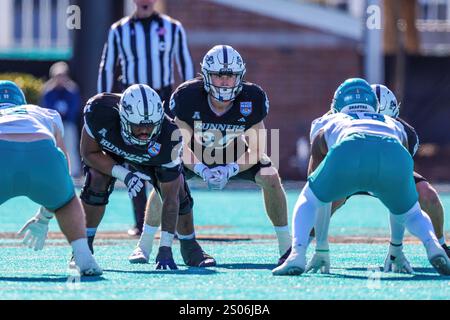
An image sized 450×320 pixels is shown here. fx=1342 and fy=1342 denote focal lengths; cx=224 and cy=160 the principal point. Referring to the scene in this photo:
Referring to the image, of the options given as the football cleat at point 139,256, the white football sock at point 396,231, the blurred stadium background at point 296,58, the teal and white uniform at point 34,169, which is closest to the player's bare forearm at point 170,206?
the football cleat at point 139,256

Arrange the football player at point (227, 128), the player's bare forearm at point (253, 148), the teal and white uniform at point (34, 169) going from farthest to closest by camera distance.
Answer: the player's bare forearm at point (253, 148) → the football player at point (227, 128) → the teal and white uniform at point (34, 169)

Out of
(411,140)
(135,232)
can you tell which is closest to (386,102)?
(411,140)

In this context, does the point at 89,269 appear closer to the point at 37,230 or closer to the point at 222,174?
the point at 37,230

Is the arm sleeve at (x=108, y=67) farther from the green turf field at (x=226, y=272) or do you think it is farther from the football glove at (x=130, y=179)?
the football glove at (x=130, y=179)

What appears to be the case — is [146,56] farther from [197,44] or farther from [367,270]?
[197,44]

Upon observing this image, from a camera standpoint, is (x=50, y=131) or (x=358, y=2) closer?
(x=50, y=131)

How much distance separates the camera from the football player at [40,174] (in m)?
7.23

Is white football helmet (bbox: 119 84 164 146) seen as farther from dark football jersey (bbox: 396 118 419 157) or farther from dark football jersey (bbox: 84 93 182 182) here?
dark football jersey (bbox: 396 118 419 157)

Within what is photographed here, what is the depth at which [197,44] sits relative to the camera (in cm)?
2128

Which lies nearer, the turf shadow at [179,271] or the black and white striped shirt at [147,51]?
the turf shadow at [179,271]

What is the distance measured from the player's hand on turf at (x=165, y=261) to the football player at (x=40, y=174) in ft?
1.80

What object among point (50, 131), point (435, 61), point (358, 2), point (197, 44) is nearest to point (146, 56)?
point (50, 131)

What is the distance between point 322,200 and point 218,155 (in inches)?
72.3

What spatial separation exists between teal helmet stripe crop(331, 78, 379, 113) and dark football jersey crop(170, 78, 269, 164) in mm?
1028
